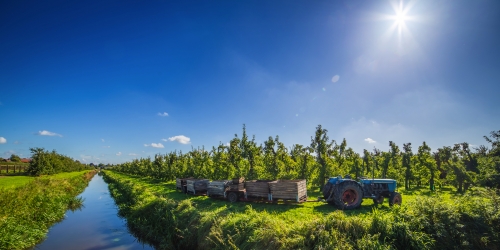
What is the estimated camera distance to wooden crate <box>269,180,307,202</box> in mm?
12914

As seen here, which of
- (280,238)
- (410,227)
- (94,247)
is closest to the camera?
(410,227)

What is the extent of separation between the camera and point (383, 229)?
18.7 ft

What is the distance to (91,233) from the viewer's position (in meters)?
12.9

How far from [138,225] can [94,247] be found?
2.39 metres

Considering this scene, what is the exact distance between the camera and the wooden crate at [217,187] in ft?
52.0

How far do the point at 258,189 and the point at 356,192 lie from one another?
5.82 metres

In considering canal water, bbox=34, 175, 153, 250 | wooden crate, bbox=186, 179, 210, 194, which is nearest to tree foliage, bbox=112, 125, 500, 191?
wooden crate, bbox=186, 179, 210, 194

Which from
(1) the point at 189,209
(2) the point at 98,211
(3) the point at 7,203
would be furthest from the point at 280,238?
(2) the point at 98,211

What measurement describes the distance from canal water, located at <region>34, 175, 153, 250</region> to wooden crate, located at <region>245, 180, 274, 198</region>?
6.57 m

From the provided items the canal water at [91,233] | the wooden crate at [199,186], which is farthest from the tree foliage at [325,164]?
the canal water at [91,233]

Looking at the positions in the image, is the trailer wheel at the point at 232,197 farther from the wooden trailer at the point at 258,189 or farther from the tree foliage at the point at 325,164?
the tree foliage at the point at 325,164

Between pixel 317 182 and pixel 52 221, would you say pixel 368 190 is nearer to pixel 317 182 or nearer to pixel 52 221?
pixel 317 182

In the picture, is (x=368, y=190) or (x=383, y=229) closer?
(x=383, y=229)

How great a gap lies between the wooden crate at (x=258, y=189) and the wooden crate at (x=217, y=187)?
6.00 ft
